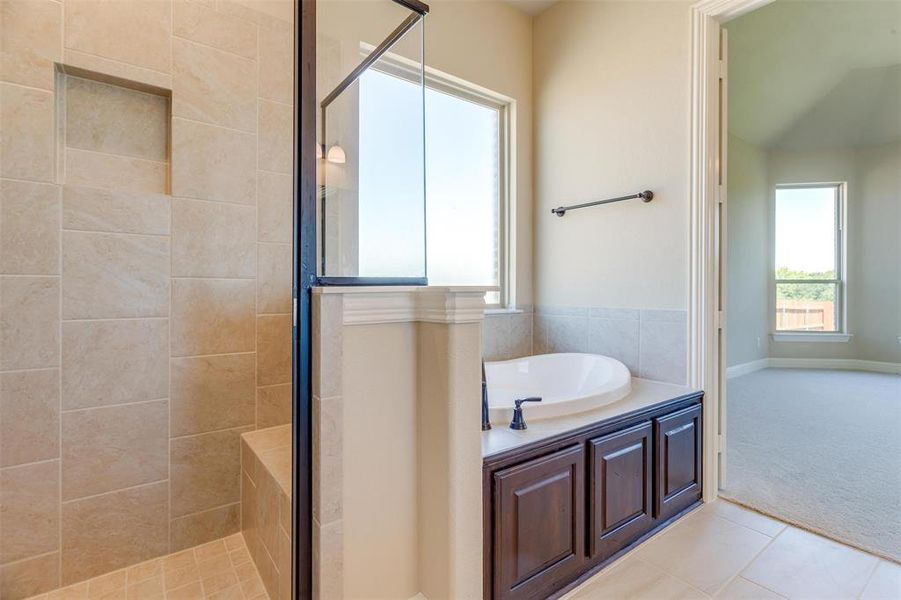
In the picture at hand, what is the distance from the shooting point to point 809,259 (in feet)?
18.0

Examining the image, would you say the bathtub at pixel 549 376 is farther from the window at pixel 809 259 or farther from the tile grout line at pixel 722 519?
the window at pixel 809 259

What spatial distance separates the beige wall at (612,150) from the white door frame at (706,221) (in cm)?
6

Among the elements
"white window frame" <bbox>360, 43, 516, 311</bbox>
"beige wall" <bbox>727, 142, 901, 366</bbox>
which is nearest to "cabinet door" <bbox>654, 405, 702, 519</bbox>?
"white window frame" <bbox>360, 43, 516, 311</bbox>

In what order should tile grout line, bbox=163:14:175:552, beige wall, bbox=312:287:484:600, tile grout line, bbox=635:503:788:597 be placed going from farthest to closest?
tile grout line, bbox=163:14:175:552 → tile grout line, bbox=635:503:788:597 → beige wall, bbox=312:287:484:600

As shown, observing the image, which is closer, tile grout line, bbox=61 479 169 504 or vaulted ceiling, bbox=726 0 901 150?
tile grout line, bbox=61 479 169 504

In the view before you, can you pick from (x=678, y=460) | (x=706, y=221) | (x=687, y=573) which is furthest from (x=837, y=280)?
(x=687, y=573)

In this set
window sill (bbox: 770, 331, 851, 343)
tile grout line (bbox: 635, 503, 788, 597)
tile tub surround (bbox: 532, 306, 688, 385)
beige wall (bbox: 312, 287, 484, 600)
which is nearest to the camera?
beige wall (bbox: 312, 287, 484, 600)

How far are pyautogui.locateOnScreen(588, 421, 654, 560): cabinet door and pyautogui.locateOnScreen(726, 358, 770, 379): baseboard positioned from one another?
3717 millimetres

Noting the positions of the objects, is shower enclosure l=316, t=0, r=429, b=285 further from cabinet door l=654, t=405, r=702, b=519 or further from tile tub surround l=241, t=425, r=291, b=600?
cabinet door l=654, t=405, r=702, b=519

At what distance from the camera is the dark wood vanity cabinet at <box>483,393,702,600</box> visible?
4.58 ft

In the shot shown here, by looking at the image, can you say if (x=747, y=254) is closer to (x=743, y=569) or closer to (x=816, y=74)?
(x=816, y=74)

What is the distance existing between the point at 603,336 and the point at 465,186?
1345mm

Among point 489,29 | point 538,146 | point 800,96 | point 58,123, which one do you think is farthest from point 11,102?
point 800,96

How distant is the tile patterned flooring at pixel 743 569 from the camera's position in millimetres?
1559
